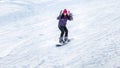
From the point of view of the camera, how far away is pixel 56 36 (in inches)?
599

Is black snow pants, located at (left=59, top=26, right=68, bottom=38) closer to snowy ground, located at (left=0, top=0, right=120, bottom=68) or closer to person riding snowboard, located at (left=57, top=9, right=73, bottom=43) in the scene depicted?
person riding snowboard, located at (left=57, top=9, right=73, bottom=43)

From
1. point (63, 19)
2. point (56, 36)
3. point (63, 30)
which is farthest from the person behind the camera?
point (56, 36)

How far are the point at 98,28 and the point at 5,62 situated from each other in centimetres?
559

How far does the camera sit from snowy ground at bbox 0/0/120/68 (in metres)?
10.4

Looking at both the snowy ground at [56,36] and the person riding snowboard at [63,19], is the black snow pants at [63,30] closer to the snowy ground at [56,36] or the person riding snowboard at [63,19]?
the person riding snowboard at [63,19]

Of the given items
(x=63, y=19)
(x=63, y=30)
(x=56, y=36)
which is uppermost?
(x=63, y=19)

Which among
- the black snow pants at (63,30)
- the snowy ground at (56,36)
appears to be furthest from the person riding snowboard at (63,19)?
the snowy ground at (56,36)

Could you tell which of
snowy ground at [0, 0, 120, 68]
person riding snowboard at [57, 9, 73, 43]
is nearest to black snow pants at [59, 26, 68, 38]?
person riding snowboard at [57, 9, 73, 43]

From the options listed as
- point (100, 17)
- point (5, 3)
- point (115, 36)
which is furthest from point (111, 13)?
point (5, 3)

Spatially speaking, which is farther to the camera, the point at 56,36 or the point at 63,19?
the point at 56,36

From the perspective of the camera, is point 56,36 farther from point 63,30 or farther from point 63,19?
point 63,19

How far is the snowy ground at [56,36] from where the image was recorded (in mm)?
10414

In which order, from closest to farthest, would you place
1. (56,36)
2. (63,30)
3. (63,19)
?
(63,19)
(63,30)
(56,36)

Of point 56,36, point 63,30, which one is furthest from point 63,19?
point 56,36
